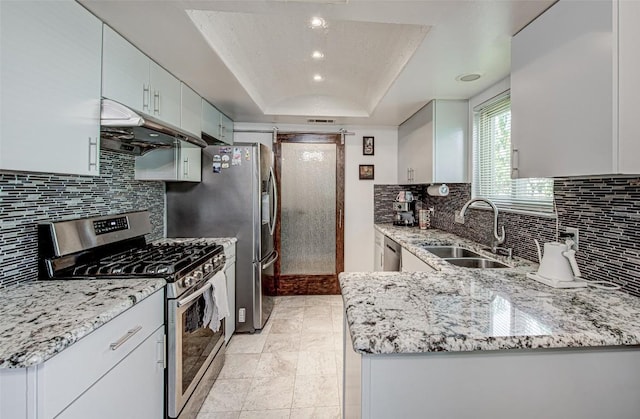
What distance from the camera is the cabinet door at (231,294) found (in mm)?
2531

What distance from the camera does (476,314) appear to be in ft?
3.36

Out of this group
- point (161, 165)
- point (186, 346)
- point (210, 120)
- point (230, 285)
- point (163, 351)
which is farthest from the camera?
point (210, 120)

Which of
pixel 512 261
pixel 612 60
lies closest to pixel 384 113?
pixel 512 261

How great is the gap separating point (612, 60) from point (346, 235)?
3.02 m

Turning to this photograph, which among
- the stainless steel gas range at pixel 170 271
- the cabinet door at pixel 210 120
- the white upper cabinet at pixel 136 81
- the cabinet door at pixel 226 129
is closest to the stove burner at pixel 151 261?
the stainless steel gas range at pixel 170 271

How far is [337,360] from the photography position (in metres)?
2.38

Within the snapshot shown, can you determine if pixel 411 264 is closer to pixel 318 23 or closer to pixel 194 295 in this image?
pixel 194 295

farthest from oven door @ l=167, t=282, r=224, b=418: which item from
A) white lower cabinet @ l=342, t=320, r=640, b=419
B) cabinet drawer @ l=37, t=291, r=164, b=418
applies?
white lower cabinet @ l=342, t=320, r=640, b=419

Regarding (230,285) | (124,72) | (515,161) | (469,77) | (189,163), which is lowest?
(230,285)

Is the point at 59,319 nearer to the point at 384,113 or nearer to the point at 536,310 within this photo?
the point at 536,310

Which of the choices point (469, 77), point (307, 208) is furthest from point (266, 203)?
point (469, 77)

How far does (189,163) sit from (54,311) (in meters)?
1.55

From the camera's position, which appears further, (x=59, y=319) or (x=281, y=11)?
(x=281, y=11)

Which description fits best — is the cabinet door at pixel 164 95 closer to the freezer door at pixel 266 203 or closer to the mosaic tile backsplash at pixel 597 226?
the freezer door at pixel 266 203
